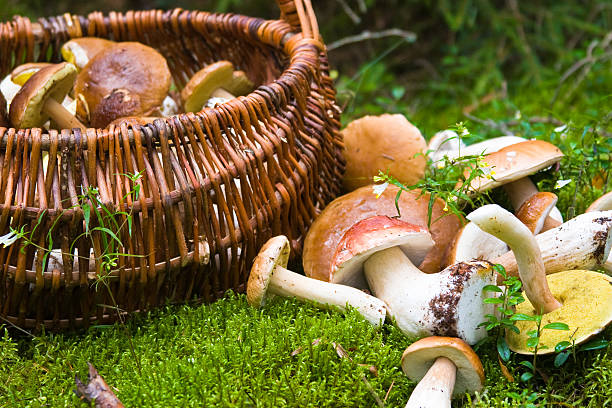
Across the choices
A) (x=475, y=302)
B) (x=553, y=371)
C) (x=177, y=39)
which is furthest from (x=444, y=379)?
(x=177, y=39)

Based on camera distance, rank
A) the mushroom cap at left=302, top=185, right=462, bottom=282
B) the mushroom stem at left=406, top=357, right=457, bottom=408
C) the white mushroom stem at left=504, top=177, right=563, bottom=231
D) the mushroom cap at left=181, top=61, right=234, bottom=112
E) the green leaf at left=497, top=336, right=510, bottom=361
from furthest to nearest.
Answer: the mushroom cap at left=181, top=61, right=234, bottom=112, the white mushroom stem at left=504, top=177, right=563, bottom=231, the mushroom cap at left=302, top=185, right=462, bottom=282, the green leaf at left=497, top=336, right=510, bottom=361, the mushroom stem at left=406, top=357, right=457, bottom=408

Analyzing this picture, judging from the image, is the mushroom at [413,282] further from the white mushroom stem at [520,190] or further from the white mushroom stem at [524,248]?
the white mushroom stem at [520,190]

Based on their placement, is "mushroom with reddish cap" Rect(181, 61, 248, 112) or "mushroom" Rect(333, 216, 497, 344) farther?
"mushroom with reddish cap" Rect(181, 61, 248, 112)

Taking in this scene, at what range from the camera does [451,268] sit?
5.53ft

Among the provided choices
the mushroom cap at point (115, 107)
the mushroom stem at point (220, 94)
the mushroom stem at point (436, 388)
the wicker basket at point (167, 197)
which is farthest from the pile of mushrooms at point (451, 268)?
the mushroom cap at point (115, 107)

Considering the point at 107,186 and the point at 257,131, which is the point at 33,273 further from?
the point at 257,131

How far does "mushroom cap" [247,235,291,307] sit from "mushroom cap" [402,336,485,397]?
473 mm

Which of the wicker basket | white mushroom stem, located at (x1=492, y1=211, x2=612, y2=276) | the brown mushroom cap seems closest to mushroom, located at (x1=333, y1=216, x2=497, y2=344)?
white mushroom stem, located at (x1=492, y1=211, x2=612, y2=276)

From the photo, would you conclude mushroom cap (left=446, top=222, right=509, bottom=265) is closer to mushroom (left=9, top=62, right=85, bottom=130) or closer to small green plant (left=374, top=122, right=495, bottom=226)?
small green plant (left=374, top=122, right=495, bottom=226)

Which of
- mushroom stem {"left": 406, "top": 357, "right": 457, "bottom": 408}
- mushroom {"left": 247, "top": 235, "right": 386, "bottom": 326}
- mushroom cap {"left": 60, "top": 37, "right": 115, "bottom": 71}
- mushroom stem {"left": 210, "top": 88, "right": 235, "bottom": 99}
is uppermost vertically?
mushroom cap {"left": 60, "top": 37, "right": 115, "bottom": 71}

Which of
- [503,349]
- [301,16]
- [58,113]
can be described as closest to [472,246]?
[503,349]

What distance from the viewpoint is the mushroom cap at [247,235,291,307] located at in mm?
1793

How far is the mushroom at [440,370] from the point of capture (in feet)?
4.79

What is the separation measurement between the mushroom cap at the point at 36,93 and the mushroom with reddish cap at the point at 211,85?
450mm
